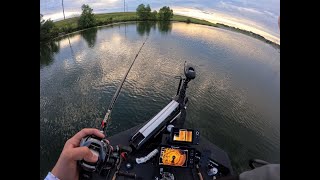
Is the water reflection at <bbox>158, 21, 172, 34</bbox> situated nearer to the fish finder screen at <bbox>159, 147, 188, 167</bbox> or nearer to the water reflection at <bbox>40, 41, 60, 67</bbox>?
the water reflection at <bbox>40, 41, 60, 67</bbox>

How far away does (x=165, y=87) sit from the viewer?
1368 cm

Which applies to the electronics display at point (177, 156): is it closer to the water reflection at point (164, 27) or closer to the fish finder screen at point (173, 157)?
the fish finder screen at point (173, 157)

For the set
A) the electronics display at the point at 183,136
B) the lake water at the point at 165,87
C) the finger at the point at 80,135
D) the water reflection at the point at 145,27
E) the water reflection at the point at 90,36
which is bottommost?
the lake water at the point at 165,87

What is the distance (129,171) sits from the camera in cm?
526

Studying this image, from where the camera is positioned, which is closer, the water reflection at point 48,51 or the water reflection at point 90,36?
the water reflection at point 48,51

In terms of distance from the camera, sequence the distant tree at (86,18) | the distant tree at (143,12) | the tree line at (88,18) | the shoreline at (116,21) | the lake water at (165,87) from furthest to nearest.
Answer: the distant tree at (143,12) → the distant tree at (86,18) → the shoreline at (116,21) → the tree line at (88,18) → the lake water at (165,87)

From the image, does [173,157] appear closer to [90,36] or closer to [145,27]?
[90,36]

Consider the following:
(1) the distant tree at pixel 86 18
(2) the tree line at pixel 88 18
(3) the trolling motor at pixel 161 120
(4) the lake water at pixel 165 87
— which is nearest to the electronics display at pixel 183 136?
(3) the trolling motor at pixel 161 120

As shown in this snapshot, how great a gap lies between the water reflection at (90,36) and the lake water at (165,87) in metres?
0.09

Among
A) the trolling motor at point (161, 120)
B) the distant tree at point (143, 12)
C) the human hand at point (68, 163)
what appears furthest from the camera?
the distant tree at point (143, 12)

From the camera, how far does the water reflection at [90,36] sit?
19966 mm

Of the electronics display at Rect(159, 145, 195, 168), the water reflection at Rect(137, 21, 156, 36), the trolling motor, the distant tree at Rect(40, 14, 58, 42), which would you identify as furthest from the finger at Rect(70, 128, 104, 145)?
the water reflection at Rect(137, 21, 156, 36)
